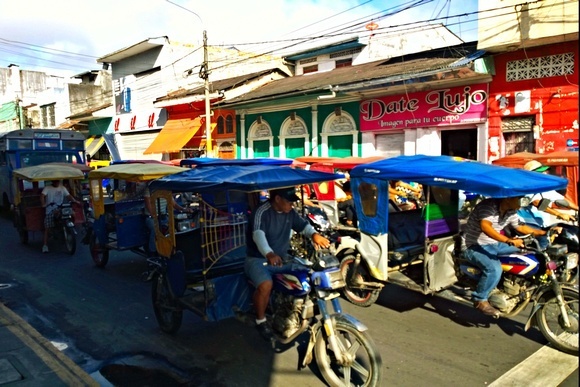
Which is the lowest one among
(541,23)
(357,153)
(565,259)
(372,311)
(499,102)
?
(372,311)

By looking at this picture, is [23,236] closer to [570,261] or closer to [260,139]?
[570,261]

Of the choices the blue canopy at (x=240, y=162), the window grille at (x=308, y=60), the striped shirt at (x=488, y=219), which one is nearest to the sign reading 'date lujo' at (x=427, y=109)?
the blue canopy at (x=240, y=162)

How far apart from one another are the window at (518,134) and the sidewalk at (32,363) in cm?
1288

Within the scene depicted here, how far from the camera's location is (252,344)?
17.2 ft

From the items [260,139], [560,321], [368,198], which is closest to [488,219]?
[560,321]

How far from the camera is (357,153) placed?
17797mm

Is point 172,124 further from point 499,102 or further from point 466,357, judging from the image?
point 466,357

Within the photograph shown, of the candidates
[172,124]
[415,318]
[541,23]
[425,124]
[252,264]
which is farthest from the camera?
[172,124]

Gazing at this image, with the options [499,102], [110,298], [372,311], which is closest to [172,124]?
[499,102]

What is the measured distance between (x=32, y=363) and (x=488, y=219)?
514 centimetres

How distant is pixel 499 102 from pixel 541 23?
8.13ft

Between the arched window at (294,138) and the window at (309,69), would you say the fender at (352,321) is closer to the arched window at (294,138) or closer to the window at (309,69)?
the arched window at (294,138)

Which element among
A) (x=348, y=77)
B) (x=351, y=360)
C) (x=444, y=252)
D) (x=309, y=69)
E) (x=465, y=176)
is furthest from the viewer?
(x=309, y=69)

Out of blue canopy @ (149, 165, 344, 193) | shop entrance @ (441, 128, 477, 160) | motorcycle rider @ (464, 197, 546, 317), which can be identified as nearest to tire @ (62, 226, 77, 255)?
blue canopy @ (149, 165, 344, 193)
